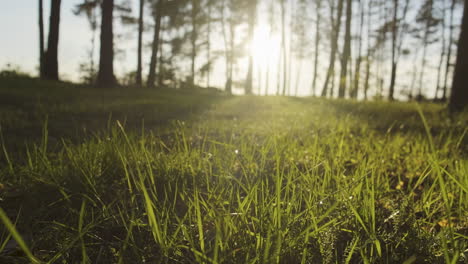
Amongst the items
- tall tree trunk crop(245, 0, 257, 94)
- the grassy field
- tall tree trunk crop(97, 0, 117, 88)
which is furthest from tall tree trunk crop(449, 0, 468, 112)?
tall tree trunk crop(245, 0, 257, 94)

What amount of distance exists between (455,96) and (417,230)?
17.7ft

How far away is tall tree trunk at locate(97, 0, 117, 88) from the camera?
945 centimetres

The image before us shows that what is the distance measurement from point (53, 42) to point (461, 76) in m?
11.8

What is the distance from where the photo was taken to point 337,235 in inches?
44.4

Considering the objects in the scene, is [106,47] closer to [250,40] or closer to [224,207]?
[224,207]

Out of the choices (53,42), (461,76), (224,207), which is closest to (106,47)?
(53,42)

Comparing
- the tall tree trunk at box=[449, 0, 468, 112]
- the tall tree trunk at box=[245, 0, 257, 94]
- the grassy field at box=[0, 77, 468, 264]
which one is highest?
the tall tree trunk at box=[245, 0, 257, 94]

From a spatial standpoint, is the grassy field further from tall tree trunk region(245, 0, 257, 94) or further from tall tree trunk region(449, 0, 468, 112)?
tall tree trunk region(245, 0, 257, 94)

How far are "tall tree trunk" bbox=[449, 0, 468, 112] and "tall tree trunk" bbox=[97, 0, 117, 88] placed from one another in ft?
30.9

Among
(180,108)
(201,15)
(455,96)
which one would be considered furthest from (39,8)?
(455,96)

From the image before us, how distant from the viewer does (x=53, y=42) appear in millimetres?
Result: 10180

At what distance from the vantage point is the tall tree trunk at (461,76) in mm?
4961

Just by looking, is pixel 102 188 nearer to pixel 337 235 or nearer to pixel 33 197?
pixel 33 197

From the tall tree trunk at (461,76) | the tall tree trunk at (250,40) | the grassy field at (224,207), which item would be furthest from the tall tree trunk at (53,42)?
the tall tree trunk at (250,40)
